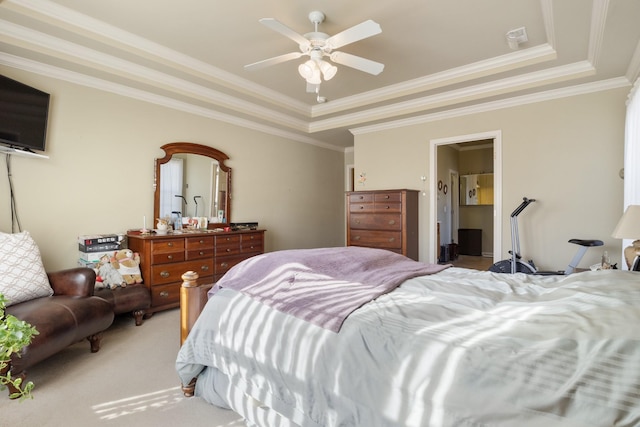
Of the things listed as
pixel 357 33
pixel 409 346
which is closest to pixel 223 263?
pixel 357 33

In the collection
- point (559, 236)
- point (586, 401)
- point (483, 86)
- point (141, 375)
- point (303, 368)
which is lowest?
point (141, 375)

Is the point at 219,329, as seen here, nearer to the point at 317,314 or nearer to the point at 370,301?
the point at 317,314

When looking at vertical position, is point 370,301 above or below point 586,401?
A: above

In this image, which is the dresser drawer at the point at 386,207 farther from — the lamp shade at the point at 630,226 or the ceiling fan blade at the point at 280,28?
the ceiling fan blade at the point at 280,28

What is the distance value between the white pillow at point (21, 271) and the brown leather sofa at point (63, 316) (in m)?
0.07

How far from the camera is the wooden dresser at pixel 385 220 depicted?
179 inches

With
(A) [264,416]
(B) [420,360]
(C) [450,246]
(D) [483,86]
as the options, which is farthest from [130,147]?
(C) [450,246]

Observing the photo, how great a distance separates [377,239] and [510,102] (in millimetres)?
2517

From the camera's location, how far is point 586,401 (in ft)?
2.90

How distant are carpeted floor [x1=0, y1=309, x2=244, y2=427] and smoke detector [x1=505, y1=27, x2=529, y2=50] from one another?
3843mm

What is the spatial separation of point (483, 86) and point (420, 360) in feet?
12.8

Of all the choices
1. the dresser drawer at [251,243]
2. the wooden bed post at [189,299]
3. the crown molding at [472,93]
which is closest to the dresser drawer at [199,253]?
the dresser drawer at [251,243]

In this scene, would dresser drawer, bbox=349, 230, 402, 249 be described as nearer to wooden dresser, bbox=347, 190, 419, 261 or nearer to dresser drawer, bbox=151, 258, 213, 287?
wooden dresser, bbox=347, 190, 419, 261

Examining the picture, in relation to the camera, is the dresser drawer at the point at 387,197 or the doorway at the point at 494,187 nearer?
the doorway at the point at 494,187
